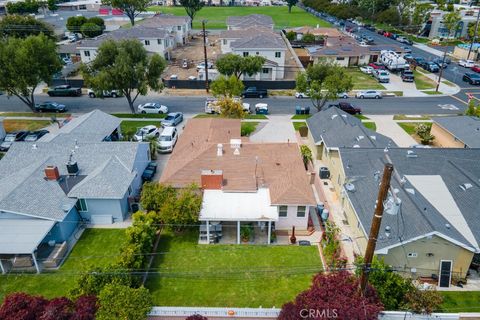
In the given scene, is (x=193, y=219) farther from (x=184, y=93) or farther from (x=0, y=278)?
(x=184, y=93)

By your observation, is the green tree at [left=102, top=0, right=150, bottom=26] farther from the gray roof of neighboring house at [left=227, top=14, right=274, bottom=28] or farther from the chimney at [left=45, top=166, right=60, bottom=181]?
the chimney at [left=45, top=166, right=60, bottom=181]

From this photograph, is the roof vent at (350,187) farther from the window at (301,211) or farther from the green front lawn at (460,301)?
the green front lawn at (460,301)

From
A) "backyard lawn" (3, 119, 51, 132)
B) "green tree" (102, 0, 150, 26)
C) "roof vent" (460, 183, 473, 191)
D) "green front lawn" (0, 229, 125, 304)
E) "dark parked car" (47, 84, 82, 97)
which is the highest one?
"green tree" (102, 0, 150, 26)

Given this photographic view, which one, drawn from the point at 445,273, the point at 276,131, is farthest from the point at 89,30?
the point at 445,273

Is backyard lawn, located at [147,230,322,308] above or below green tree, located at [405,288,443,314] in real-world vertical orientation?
below

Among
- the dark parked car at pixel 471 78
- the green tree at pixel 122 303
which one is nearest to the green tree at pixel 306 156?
the green tree at pixel 122 303

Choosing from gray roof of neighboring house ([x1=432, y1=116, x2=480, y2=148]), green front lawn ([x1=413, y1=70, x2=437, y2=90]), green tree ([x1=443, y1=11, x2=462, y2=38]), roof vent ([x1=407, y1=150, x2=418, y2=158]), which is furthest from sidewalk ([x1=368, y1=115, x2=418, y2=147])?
Answer: green tree ([x1=443, y1=11, x2=462, y2=38])
